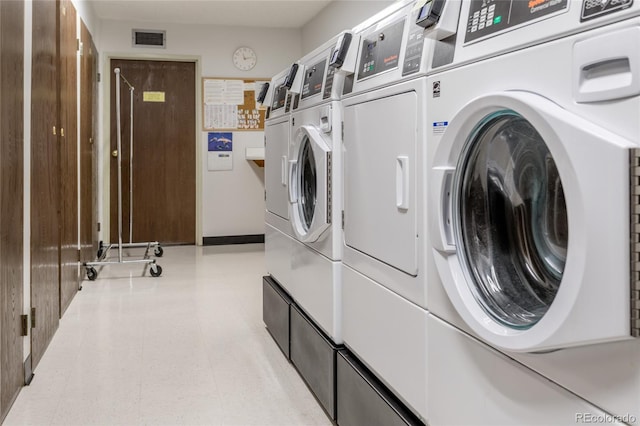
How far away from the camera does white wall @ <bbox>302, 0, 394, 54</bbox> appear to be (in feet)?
15.2

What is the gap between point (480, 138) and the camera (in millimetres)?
1159

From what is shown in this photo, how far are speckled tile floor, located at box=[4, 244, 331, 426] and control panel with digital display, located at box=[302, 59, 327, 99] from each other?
131 centimetres

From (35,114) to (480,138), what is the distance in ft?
7.39

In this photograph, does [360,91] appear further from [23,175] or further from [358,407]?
[23,175]

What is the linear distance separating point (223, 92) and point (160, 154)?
1051 mm

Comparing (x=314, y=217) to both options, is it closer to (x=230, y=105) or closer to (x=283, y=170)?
(x=283, y=170)

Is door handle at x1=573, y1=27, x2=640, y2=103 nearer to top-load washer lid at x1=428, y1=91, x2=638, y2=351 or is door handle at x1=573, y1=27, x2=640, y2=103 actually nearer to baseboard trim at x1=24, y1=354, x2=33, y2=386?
top-load washer lid at x1=428, y1=91, x2=638, y2=351

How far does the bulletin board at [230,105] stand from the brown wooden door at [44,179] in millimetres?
3083

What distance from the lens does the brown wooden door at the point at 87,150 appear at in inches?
167

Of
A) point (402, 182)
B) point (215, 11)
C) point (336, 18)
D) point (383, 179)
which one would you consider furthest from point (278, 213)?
point (215, 11)

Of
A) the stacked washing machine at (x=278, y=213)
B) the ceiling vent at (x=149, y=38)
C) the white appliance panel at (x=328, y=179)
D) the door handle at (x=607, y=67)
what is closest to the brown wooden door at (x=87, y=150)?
the ceiling vent at (x=149, y=38)

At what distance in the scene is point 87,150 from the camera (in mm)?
4488

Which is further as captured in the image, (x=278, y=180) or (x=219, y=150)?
(x=219, y=150)

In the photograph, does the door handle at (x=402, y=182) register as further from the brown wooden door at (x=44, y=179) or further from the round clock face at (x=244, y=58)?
the round clock face at (x=244, y=58)
